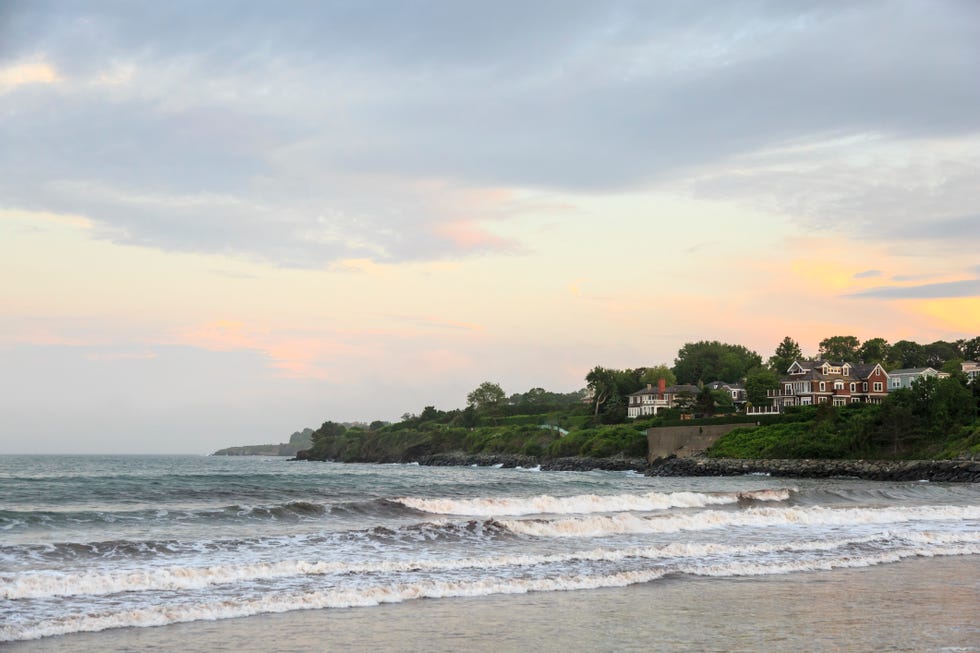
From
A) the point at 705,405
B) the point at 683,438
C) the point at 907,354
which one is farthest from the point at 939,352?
the point at 683,438

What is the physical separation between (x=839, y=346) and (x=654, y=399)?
60437 mm

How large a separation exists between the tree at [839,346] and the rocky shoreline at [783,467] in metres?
81.4

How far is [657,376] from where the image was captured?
145125 millimetres

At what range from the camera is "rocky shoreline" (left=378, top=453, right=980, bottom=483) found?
63.6 m

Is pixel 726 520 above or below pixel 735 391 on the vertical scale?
below

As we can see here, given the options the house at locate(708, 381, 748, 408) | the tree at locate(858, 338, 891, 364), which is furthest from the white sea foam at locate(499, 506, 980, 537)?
the tree at locate(858, 338, 891, 364)

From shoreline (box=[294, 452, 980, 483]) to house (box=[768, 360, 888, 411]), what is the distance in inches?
1138

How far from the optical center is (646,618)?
1499 cm

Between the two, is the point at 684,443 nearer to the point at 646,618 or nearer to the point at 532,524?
the point at 532,524

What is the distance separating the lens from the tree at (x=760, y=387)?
112125 millimetres

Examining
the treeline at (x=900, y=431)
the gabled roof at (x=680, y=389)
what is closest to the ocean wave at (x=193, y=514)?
the treeline at (x=900, y=431)

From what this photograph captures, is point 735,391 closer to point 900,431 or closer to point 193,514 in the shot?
point 900,431

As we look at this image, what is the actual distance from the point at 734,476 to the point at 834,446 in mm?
9779

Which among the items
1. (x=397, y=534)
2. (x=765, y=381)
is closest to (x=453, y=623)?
(x=397, y=534)
